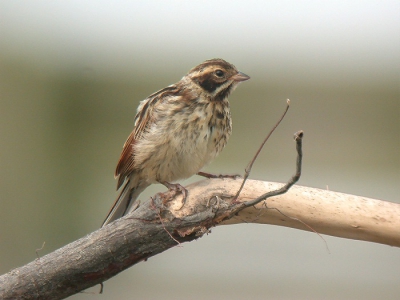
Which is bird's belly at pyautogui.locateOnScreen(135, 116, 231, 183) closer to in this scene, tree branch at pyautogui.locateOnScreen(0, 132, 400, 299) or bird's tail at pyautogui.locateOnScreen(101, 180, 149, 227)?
bird's tail at pyautogui.locateOnScreen(101, 180, 149, 227)

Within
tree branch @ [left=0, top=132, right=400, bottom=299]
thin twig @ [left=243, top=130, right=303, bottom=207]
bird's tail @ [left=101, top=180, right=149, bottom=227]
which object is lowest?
bird's tail @ [left=101, top=180, right=149, bottom=227]

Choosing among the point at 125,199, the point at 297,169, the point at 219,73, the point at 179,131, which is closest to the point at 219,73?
the point at 219,73

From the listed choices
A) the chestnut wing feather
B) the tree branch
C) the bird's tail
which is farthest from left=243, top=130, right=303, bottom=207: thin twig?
the bird's tail

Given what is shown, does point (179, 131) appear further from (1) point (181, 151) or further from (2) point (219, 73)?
(2) point (219, 73)

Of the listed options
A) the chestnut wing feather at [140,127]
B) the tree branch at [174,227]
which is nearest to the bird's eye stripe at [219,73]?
the chestnut wing feather at [140,127]

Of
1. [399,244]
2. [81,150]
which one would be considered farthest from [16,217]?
[399,244]
